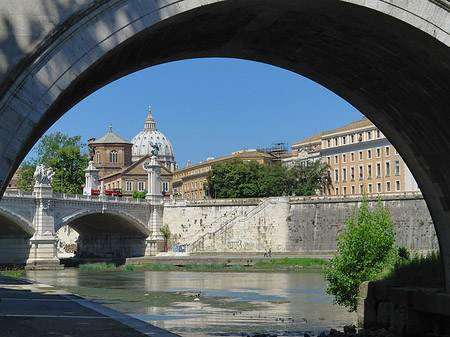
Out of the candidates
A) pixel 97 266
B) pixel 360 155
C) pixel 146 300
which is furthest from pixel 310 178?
pixel 146 300

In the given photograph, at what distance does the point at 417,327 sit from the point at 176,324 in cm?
992

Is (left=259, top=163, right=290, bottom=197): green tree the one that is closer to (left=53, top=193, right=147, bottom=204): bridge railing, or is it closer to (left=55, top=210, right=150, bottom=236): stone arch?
(left=55, top=210, right=150, bottom=236): stone arch

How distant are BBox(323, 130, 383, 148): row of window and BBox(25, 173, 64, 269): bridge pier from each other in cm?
3971


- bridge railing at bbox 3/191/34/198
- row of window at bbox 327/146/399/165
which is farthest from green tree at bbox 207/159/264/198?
bridge railing at bbox 3/191/34/198

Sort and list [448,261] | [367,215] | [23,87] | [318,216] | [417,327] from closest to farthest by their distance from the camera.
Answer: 1. [23,87]
2. [448,261]
3. [417,327]
4. [367,215]
5. [318,216]

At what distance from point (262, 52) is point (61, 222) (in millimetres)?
51115

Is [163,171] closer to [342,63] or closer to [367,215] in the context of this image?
[367,215]

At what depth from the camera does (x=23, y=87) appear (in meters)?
6.51

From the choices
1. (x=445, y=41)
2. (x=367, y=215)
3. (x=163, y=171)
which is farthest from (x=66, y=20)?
(x=163, y=171)

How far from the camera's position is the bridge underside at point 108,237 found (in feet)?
228

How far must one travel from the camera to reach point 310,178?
89.5 m

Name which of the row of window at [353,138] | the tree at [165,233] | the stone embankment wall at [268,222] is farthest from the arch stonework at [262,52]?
the row of window at [353,138]

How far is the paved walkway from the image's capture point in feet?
38.8

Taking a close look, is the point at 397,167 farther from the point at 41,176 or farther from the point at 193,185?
the point at 193,185
